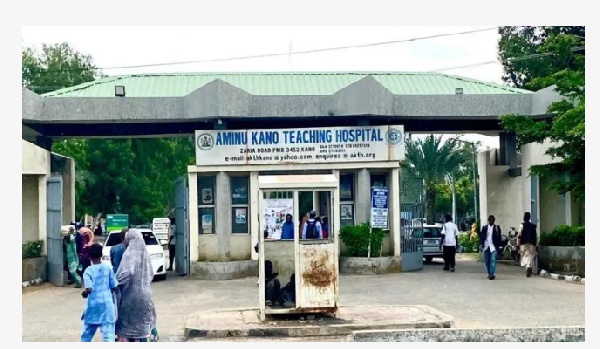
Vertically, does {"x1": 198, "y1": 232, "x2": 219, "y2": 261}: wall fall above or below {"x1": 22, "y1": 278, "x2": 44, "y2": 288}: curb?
above

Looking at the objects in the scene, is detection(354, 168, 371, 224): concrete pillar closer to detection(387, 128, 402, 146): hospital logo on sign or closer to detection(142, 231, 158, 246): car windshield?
detection(387, 128, 402, 146): hospital logo on sign

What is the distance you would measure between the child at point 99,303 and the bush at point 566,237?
Answer: 13.4m

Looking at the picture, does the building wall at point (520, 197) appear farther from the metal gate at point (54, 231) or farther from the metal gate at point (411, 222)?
the metal gate at point (54, 231)

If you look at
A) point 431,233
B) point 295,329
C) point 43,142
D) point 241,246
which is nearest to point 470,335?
point 295,329

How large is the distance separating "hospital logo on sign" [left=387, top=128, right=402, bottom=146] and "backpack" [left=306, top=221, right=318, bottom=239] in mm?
6690

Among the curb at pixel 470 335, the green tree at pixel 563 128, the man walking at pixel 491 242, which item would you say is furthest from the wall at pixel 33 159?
the green tree at pixel 563 128

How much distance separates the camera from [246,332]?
459 inches

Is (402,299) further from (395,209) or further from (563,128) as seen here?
(395,209)

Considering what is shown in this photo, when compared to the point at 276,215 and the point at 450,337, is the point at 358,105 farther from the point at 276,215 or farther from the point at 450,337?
the point at 450,337

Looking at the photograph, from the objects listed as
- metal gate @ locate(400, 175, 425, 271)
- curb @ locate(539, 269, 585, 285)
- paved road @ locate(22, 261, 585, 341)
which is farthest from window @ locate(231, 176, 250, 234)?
curb @ locate(539, 269, 585, 285)

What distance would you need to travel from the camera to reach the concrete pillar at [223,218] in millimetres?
20500

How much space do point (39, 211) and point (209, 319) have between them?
30.8ft

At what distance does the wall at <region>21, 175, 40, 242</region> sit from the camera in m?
21.0

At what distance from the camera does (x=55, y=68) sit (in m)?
52.2
